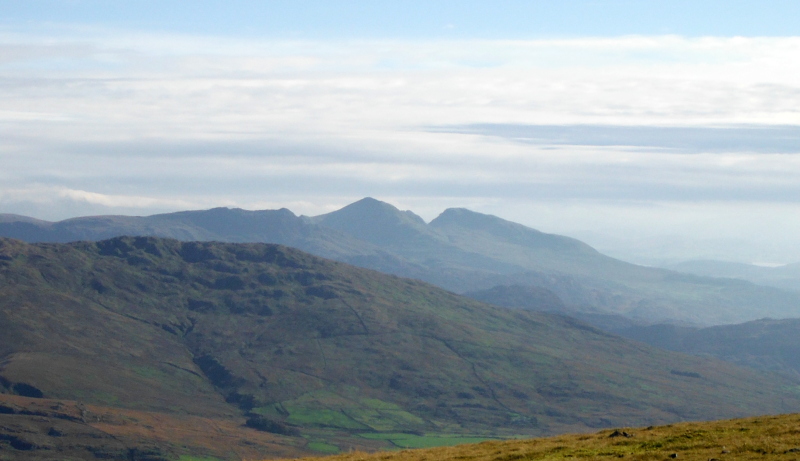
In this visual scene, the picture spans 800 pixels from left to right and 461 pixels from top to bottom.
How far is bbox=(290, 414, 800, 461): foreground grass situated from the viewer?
36.3 meters

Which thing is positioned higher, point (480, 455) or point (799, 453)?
point (799, 453)

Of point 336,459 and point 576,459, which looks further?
point 336,459

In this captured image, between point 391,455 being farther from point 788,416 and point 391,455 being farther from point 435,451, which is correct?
point 788,416

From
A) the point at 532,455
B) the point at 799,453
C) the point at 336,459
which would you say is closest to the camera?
the point at 799,453

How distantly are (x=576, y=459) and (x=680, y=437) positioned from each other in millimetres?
7156

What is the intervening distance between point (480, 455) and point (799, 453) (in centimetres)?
1558

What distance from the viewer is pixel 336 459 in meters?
44.7

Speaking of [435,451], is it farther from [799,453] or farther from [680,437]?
[799,453]

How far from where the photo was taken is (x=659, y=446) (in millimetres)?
39750

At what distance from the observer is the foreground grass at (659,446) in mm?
36281

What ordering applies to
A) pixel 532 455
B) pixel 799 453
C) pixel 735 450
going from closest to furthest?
1. pixel 799 453
2. pixel 735 450
3. pixel 532 455

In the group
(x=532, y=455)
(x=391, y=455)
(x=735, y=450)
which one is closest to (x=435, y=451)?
(x=391, y=455)

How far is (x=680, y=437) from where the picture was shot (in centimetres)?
4175

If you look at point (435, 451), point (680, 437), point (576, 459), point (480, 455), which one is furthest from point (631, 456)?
point (435, 451)
